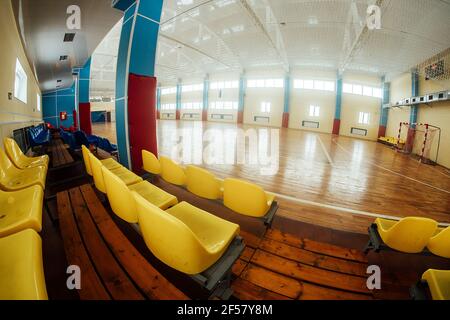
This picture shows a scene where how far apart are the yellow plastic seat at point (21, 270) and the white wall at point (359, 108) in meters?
17.4

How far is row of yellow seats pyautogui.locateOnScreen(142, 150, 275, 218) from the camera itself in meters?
1.67

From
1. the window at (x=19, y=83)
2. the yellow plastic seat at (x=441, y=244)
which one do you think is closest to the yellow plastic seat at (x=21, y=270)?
the yellow plastic seat at (x=441, y=244)

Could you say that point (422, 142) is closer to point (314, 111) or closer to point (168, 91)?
point (314, 111)

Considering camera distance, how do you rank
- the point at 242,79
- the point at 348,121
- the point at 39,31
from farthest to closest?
the point at 242,79 → the point at 348,121 → the point at 39,31

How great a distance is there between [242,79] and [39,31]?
14918mm

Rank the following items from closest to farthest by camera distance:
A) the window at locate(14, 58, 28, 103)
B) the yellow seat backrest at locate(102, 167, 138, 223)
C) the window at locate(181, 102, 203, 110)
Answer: the yellow seat backrest at locate(102, 167, 138, 223) → the window at locate(14, 58, 28, 103) → the window at locate(181, 102, 203, 110)

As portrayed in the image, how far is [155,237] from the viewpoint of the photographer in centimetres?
102

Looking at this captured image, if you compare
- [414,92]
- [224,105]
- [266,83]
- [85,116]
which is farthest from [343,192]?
[224,105]

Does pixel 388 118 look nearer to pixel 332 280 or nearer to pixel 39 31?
pixel 332 280

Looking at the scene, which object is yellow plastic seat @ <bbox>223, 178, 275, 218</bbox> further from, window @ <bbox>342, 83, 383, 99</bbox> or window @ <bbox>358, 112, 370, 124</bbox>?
window @ <bbox>342, 83, 383, 99</bbox>

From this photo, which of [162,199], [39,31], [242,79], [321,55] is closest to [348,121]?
[321,55]

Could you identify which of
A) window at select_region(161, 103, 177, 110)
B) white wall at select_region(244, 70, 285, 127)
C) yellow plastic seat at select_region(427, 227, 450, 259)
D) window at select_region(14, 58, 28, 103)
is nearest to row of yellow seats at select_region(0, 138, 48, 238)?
window at select_region(14, 58, 28, 103)

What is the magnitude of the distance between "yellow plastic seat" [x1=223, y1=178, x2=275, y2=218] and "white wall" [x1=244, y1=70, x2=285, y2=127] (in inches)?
633

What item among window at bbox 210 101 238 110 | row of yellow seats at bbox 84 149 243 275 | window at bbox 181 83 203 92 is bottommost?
row of yellow seats at bbox 84 149 243 275
